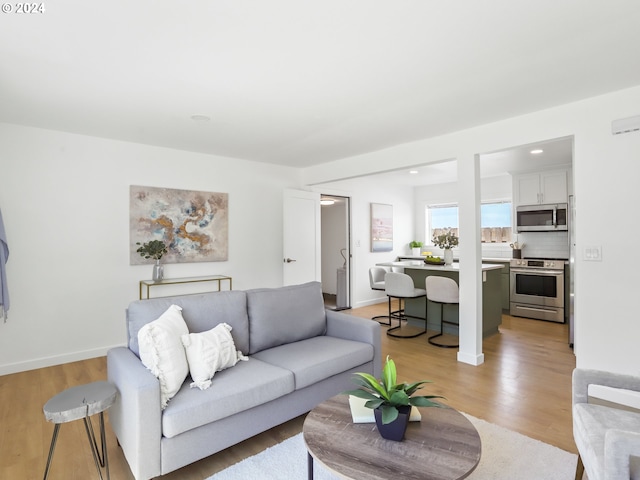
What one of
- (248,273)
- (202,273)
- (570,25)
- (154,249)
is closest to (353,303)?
(248,273)

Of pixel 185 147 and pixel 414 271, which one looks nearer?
pixel 185 147

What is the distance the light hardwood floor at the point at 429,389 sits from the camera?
6.83 ft

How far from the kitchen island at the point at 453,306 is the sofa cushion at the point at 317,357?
2311mm

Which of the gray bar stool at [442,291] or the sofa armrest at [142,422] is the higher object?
the gray bar stool at [442,291]

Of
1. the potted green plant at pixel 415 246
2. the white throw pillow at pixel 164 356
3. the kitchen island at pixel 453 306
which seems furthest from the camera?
the potted green plant at pixel 415 246

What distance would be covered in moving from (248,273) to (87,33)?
3.68m

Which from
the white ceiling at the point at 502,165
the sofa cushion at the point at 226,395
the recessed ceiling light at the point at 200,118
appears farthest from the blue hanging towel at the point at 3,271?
the white ceiling at the point at 502,165

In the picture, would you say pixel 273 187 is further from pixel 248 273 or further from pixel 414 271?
pixel 414 271

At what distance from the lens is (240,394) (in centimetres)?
200

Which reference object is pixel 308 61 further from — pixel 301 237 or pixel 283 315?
pixel 301 237

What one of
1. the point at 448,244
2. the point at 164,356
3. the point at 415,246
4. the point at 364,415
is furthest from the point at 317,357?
the point at 415,246

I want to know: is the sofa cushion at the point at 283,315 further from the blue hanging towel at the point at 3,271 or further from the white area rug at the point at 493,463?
the blue hanging towel at the point at 3,271

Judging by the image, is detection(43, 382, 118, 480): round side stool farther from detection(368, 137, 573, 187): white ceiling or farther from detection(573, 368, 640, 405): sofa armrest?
detection(368, 137, 573, 187): white ceiling

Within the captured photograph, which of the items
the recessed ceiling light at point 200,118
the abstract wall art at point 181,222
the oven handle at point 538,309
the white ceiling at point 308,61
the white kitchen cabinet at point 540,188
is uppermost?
the recessed ceiling light at point 200,118
